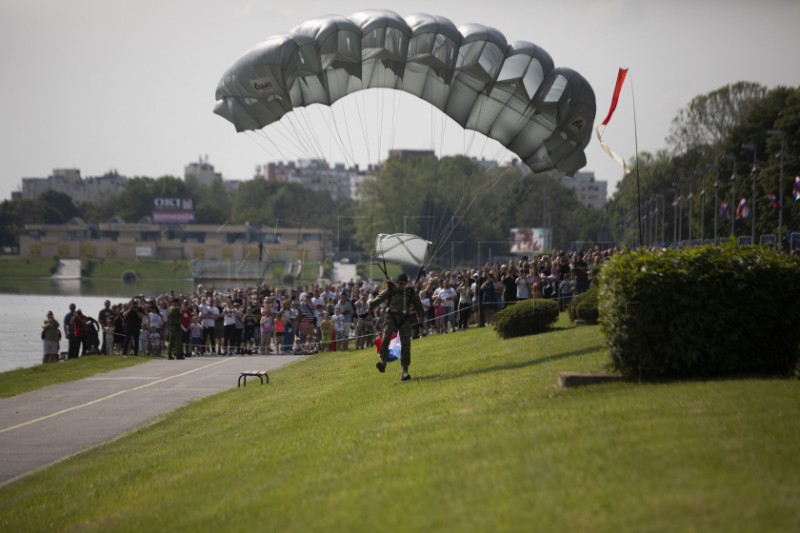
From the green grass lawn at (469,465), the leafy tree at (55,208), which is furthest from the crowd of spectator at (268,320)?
the leafy tree at (55,208)

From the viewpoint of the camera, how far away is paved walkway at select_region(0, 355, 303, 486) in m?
17.3

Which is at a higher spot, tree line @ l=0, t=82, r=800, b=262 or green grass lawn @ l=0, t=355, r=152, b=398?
tree line @ l=0, t=82, r=800, b=262

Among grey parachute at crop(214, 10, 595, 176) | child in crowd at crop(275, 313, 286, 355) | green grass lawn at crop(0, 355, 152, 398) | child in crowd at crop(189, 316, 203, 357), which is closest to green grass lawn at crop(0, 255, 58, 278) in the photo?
child in crowd at crop(189, 316, 203, 357)

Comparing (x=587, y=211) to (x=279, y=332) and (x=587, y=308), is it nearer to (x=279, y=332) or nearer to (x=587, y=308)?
(x=279, y=332)

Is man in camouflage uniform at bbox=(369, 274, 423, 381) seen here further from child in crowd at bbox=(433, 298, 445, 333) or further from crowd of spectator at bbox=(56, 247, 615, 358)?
child in crowd at bbox=(433, 298, 445, 333)

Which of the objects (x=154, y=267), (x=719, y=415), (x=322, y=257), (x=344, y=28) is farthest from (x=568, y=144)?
(x=154, y=267)

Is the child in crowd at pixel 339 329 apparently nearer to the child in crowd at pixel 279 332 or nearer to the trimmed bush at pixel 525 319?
the child in crowd at pixel 279 332

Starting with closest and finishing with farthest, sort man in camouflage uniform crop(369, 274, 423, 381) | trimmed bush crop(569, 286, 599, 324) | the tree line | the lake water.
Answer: man in camouflage uniform crop(369, 274, 423, 381)
trimmed bush crop(569, 286, 599, 324)
the lake water
the tree line

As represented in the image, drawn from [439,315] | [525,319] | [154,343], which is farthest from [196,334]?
[525,319]

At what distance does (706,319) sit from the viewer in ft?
41.3

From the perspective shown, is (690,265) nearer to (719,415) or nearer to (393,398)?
(719,415)

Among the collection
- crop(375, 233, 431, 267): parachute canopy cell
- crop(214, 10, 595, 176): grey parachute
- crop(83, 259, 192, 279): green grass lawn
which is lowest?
crop(375, 233, 431, 267): parachute canopy cell

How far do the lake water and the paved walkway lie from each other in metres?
9.29

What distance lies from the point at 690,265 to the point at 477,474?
5.32 metres
